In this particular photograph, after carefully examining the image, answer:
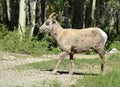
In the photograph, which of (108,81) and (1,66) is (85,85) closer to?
(108,81)

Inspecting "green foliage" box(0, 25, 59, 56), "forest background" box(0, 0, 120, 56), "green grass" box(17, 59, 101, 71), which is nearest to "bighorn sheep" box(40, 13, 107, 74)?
"green grass" box(17, 59, 101, 71)

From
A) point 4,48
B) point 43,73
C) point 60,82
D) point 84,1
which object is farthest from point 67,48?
point 84,1

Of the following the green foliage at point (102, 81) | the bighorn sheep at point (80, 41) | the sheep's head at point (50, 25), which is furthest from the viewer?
the sheep's head at point (50, 25)

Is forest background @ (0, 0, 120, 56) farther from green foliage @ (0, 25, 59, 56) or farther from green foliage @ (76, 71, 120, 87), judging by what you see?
green foliage @ (76, 71, 120, 87)

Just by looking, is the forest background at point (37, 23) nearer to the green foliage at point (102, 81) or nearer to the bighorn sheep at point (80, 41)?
the bighorn sheep at point (80, 41)

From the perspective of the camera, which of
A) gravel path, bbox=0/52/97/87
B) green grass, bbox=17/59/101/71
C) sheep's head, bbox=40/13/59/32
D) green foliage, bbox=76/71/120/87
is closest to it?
green foliage, bbox=76/71/120/87

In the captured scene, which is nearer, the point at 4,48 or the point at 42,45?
the point at 4,48

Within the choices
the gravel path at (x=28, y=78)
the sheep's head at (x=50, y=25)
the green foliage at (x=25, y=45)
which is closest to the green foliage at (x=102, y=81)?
the gravel path at (x=28, y=78)

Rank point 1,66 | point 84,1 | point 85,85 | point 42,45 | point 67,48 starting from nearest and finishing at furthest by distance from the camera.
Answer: point 85,85 → point 67,48 → point 1,66 → point 42,45 → point 84,1

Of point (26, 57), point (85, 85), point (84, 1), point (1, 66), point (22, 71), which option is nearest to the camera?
point (85, 85)

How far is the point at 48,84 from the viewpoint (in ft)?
46.5

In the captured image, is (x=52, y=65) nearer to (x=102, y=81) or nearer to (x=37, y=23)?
(x=102, y=81)

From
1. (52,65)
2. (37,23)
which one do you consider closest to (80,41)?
(52,65)

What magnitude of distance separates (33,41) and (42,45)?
677mm
